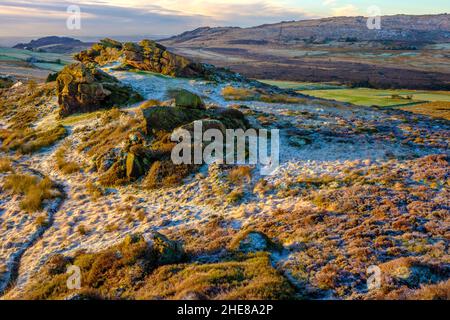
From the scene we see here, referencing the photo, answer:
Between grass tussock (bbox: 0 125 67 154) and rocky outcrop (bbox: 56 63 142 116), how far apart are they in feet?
12.9

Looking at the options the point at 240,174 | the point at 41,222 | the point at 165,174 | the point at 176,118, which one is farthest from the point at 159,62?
the point at 41,222

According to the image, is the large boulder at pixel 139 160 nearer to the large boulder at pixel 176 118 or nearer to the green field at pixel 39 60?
the large boulder at pixel 176 118

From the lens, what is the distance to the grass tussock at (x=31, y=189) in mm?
21958

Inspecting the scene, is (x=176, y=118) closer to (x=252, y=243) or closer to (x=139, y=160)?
(x=139, y=160)

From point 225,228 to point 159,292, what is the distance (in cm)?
602

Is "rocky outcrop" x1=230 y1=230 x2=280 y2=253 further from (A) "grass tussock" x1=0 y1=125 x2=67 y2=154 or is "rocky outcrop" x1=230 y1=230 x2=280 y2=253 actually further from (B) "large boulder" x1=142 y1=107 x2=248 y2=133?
(A) "grass tussock" x1=0 y1=125 x2=67 y2=154

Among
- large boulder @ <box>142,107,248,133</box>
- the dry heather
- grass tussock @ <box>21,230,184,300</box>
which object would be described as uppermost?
large boulder @ <box>142,107,248,133</box>

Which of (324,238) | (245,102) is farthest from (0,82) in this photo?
(324,238)

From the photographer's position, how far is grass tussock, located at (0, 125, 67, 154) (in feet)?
106

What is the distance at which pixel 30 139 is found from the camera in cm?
3444

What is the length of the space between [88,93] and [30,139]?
712 centimetres

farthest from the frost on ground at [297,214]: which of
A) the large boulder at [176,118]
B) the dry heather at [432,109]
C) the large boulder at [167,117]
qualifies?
the dry heather at [432,109]

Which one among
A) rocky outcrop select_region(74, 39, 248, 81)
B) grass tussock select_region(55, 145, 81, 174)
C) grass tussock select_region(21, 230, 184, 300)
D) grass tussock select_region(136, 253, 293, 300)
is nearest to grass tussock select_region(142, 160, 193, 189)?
grass tussock select_region(55, 145, 81, 174)
